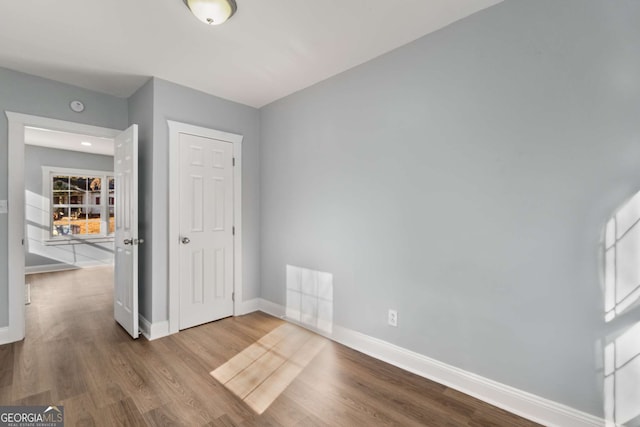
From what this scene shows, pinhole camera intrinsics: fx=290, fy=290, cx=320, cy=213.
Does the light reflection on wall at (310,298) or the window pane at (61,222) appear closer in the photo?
the light reflection on wall at (310,298)

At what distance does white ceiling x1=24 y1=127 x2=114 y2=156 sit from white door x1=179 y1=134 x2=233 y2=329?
291 cm

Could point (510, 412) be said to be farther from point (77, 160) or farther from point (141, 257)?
point (77, 160)

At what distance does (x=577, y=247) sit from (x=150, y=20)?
10.3 ft

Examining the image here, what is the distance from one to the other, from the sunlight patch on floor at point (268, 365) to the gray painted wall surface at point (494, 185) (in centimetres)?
45

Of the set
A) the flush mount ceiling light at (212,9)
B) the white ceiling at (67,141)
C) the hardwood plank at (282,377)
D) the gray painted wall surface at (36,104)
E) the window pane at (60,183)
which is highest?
the white ceiling at (67,141)

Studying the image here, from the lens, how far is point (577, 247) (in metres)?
1.67

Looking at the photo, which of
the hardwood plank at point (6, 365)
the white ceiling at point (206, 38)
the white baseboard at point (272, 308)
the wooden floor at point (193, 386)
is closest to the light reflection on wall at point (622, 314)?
the wooden floor at point (193, 386)

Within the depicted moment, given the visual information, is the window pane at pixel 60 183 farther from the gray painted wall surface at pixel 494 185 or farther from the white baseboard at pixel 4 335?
the gray painted wall surface at pixel 494 185

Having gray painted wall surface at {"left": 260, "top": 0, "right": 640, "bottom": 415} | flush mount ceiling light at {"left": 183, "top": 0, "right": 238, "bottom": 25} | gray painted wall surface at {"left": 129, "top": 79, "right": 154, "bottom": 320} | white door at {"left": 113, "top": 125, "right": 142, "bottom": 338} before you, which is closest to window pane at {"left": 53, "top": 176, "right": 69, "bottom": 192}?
white door at {"left": 113, "top": 125, "right": 142, "bottom": 338}

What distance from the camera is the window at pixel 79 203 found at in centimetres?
636

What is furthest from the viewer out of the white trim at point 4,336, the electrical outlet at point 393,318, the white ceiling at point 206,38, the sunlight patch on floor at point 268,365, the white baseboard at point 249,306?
the white baseboard at point 249,306

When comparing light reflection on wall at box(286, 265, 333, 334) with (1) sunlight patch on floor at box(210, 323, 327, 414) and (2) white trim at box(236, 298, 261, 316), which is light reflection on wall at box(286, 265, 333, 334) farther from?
(2) white trim at box(236, 298, 261, 316)

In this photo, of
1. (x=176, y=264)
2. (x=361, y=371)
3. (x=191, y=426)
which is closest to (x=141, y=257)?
(x=176, y=264)

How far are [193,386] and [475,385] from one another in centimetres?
202
